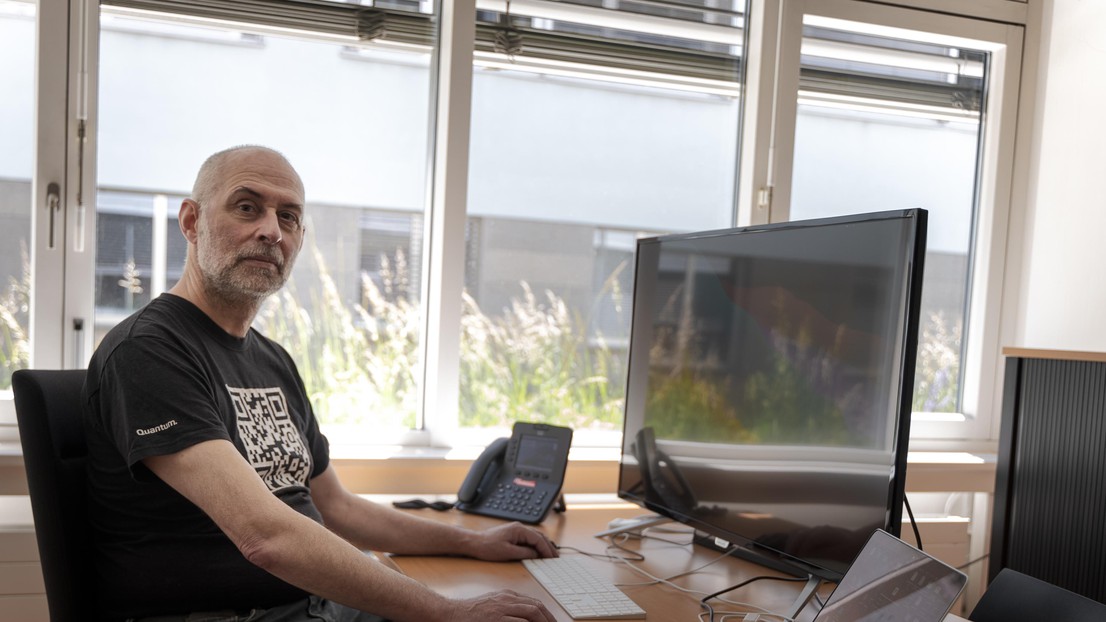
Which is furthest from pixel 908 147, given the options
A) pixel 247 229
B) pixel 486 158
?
pixel 247 229

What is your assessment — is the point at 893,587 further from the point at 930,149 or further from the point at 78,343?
the point at 930,149

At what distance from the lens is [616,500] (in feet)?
8.87

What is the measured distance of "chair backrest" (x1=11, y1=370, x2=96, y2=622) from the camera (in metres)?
1.39

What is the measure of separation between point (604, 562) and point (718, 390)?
1.35 feet

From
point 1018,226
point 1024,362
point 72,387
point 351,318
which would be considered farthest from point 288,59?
point 1018,226

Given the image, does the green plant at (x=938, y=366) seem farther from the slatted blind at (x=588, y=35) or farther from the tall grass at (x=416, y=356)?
the tall grass at (x=416, y=356)

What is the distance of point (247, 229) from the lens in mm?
1724

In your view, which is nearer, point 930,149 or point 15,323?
point 15,323

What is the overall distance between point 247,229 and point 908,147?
242 centimetres

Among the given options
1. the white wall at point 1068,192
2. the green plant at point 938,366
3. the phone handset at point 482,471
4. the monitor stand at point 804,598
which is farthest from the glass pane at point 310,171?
the white wall at point 1068,192

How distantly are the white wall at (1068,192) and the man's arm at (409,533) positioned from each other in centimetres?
202

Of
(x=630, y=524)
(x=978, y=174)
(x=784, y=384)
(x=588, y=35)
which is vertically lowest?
(x=630, y=524)

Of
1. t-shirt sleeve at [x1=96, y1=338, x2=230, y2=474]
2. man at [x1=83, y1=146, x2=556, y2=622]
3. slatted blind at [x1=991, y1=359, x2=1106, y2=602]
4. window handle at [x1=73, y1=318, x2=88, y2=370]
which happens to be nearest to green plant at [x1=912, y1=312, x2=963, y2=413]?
slatted blind at [x1=991, y1=359, x2=1106, y2=602]

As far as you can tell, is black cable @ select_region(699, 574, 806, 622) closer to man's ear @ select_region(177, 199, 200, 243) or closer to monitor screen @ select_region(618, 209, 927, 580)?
monitor screen @ select_region(618, 209, 927, 580)
